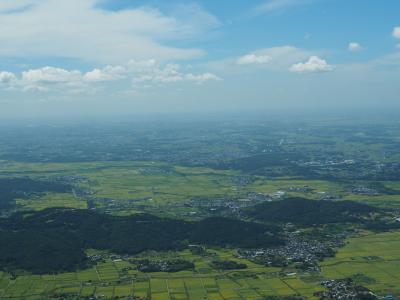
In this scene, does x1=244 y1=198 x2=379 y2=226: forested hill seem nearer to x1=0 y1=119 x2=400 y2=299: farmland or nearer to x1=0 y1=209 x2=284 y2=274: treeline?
x1=0 y1=119 x2=400 y2=299: farmland

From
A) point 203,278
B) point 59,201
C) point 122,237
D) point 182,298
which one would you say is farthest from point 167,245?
point 59,201

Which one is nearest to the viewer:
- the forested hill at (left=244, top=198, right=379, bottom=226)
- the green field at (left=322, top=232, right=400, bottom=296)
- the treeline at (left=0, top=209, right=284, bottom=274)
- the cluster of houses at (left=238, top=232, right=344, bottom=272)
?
the green field at (left=322, top=232, right=400, bottom=296)

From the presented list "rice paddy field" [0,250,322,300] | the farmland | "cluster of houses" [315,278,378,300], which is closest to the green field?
the farmland

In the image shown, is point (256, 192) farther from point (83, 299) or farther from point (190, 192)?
point (83, 299)

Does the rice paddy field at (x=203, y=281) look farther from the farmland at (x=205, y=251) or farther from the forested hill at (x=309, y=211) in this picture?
the forested hill at (x=309, y=211)

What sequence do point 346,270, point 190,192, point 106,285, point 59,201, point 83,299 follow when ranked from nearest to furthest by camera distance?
point 83,299, point 106,285, point 346,270, point 59,201, point 190,192

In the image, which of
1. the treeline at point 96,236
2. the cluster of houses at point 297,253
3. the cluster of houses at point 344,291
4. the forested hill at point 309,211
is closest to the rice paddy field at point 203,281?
A: the cluster of houses at point 344,291
